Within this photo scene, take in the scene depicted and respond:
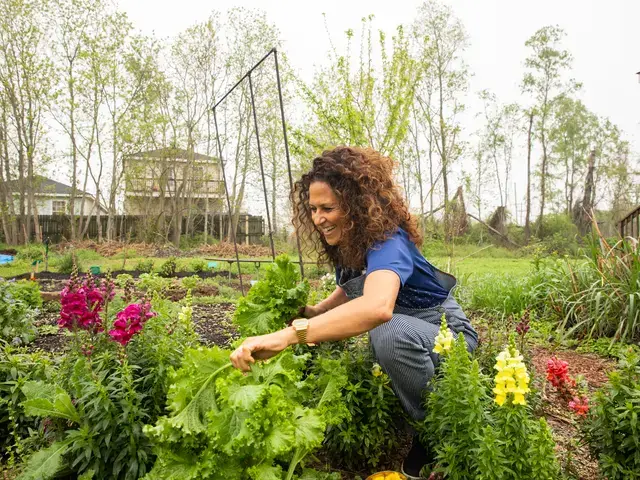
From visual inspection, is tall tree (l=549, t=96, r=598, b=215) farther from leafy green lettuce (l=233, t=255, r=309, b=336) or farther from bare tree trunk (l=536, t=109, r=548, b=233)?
leafy green lettuce (l=233, t=255, r=309, b=336)

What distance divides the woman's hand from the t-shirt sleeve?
41cm

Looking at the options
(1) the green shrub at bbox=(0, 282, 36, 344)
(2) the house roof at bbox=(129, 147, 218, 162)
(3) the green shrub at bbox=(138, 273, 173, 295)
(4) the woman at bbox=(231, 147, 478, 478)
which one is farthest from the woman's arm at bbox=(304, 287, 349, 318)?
(2) the house roof at bbox=(129, 147, 218, 162)

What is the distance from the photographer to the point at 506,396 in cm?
154

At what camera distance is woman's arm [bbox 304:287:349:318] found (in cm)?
227

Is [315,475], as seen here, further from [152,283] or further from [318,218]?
[152,283]

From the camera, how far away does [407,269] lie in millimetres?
1823

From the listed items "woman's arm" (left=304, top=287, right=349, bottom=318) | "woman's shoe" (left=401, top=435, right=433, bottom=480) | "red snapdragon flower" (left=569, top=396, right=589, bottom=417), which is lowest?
"woman's shoe" (left=401, top=435, right=433, bottom=480)

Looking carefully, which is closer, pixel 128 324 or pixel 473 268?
pixel 128 324

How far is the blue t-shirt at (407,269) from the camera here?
1796 mm

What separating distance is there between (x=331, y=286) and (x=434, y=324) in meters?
2.44

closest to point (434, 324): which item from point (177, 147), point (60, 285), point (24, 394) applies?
point (24, 394)

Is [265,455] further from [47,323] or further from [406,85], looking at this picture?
[406,85]

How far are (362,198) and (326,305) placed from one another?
574 millimetres

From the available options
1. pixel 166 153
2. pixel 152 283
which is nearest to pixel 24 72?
pixel 166 153
